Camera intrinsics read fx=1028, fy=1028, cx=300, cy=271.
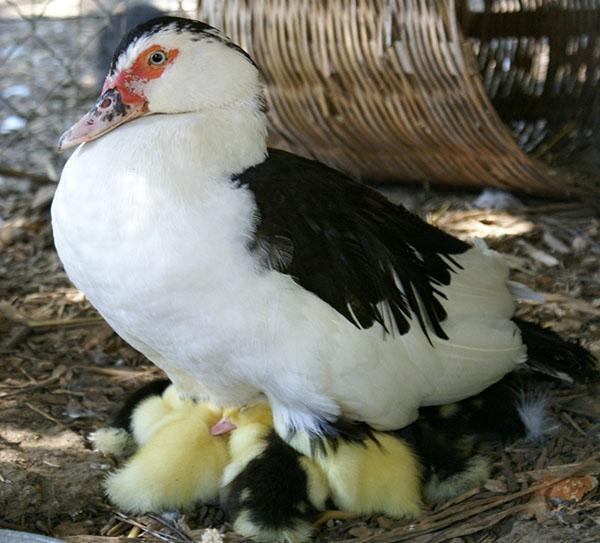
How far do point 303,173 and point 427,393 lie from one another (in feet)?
1.84

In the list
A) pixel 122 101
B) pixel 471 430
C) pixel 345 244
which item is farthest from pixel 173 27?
pixel 471 430

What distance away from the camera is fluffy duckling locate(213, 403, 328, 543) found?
7.07 feet

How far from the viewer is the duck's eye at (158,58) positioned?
6.86 feet

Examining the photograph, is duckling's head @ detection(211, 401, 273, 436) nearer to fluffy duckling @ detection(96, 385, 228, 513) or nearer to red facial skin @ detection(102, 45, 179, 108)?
fluffy duckling @ detection(96, 385, 228, 513)

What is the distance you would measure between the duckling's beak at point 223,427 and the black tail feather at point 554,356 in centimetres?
73

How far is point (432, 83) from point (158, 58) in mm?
1347

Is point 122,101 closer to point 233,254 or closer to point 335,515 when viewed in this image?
point 233,254

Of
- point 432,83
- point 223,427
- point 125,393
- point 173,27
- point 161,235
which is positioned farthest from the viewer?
point 432,83

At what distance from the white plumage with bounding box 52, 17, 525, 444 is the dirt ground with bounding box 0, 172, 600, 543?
285 millimetres

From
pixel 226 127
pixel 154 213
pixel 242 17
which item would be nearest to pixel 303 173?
pixel 226 127

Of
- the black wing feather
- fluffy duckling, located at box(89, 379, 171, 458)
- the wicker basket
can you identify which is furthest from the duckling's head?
the wicker basket

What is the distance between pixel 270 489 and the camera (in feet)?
7.13

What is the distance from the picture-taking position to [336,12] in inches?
130

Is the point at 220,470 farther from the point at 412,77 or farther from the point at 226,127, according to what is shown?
the point at 412,77
